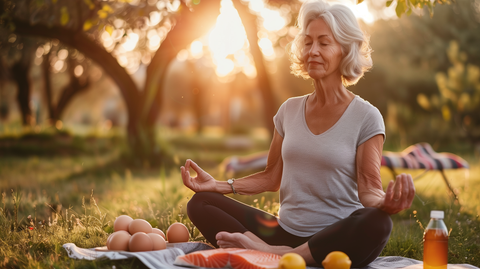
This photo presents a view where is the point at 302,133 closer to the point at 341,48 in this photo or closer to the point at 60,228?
the point at 341,48

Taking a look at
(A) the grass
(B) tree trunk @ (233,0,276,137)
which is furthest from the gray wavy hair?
(B) tree trunk @ (233,0,276,137)

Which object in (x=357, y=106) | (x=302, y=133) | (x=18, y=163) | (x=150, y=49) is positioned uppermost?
(x=150, y=49)

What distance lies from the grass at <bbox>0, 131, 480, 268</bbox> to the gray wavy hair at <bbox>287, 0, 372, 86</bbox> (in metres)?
1.49

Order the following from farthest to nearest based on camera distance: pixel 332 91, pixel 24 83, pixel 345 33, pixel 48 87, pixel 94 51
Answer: pixel 48 87 < pixel 24 83 < pixel 94 51 < pixel 332 91 < pixel 345 33

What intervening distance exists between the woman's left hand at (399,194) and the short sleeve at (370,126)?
1.43ft

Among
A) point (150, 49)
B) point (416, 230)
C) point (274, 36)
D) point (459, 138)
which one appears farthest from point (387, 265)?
point (459, 138)

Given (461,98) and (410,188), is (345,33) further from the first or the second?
(461,98)

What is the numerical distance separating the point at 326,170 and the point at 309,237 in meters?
0.45

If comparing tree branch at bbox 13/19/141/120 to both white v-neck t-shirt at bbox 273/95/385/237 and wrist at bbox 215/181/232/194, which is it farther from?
white v-neck t-shirt at bbox 273/95/385/237

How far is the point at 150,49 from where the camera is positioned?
11.6 meters

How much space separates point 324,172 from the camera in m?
2.70

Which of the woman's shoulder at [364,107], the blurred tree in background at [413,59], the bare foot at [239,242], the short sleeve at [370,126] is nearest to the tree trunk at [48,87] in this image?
the blurred tree in background at [413,59]

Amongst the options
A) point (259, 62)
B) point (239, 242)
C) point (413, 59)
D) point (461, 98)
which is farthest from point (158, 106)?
point (413, 59)

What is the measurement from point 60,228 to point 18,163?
Answer: 8.53 m
